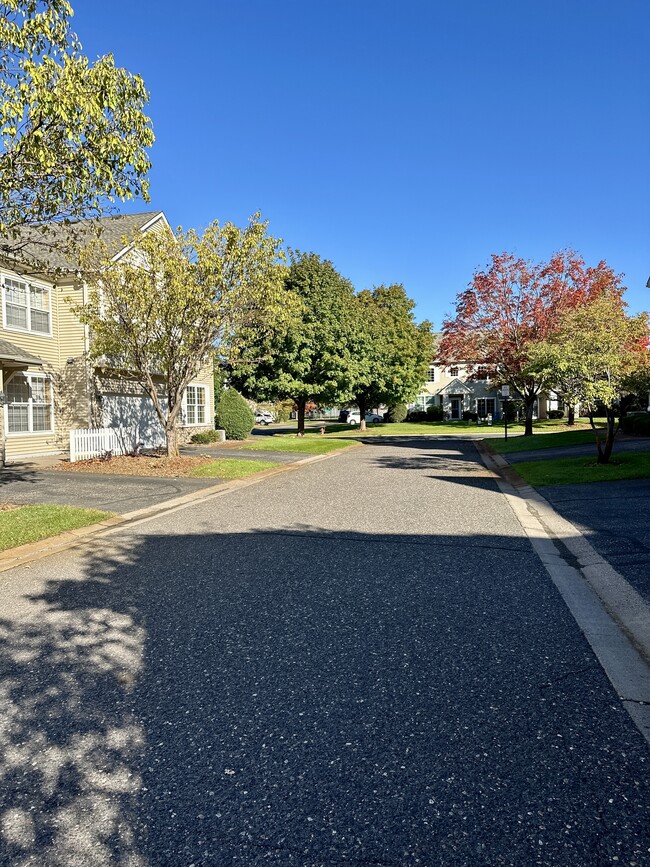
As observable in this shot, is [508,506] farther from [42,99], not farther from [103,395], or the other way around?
[103,395]

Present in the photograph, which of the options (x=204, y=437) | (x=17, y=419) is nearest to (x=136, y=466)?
(x=17, y=419)

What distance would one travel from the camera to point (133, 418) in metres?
23.1

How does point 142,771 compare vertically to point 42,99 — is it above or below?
below

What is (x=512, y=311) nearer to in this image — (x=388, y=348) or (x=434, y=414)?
(x=388, y=348)

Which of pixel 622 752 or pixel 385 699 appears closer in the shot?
pixel 622 752

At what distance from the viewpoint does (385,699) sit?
3303 mm

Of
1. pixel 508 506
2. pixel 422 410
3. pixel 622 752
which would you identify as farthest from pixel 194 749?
pixel 422 410

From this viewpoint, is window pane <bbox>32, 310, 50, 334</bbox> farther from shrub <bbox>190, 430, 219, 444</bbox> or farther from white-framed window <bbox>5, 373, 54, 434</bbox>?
shrub <bbox>190, 430, 219, 444</bbox>

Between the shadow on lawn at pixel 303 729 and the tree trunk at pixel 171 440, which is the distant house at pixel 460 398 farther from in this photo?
the shadow on lawn at pixel 303 729

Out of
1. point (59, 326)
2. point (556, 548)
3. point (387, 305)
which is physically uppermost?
point (387, 305)

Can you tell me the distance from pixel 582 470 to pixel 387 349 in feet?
93.6

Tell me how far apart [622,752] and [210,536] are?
5.93m

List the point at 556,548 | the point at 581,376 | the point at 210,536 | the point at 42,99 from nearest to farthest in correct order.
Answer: the point at 42,99 → the point at 556,548 → the point at 210,536 → the point at 581,376

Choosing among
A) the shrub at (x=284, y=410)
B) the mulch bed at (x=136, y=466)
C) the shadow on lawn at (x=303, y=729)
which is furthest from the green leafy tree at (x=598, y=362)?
the shrub at (x=284, y=410)
